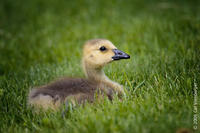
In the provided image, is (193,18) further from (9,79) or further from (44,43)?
(9,79)

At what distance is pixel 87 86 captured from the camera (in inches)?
112

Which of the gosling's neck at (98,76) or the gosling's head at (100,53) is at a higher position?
the gosling's head at (100,53)

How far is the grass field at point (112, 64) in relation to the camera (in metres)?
2.37

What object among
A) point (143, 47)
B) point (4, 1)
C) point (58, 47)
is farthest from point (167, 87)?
point (4, 1)

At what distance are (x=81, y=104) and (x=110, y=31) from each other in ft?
11.4

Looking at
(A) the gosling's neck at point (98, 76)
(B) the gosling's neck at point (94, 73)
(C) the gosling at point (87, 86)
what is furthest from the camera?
(B) the gosling's neck at point (94, 73)

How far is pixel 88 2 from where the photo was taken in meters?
7.53

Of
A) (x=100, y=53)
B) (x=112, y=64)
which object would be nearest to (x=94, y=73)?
(x=100, y=53)

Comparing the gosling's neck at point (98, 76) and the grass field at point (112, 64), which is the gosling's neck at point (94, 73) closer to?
the gosling's neck at point (98, 76)

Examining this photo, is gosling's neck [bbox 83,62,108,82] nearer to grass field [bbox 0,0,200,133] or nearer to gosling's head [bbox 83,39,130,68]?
gosling's head [bbox 83,39,130,68]

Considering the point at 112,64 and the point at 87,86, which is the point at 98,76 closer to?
the point at 87,86

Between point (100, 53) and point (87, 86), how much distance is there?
0.50 meters

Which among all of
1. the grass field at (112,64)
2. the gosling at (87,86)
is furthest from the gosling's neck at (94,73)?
the grass field at (112,64)

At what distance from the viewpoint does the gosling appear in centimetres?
268
